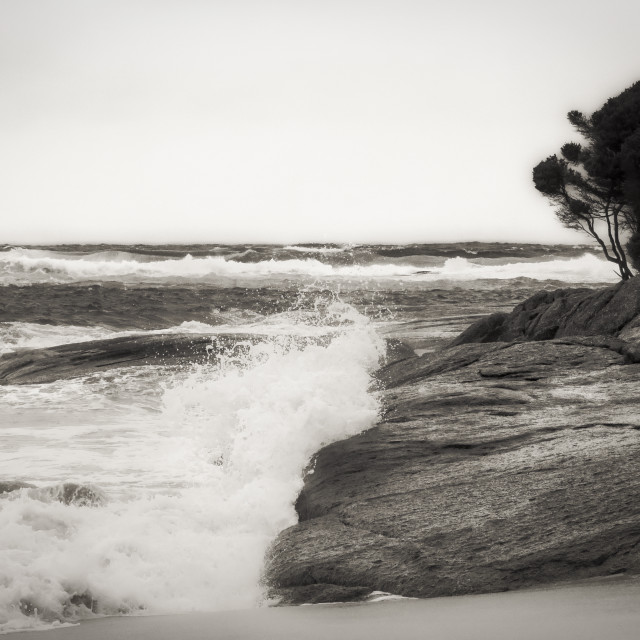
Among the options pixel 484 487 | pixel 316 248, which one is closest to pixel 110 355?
pixel 484 487

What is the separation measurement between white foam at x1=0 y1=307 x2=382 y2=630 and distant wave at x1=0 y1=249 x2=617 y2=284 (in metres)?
36.0

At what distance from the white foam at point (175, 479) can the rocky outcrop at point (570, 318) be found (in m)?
2.05

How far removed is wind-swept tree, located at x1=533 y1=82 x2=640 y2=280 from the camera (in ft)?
76.0

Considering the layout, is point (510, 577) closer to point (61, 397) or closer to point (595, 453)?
point (595, 453)

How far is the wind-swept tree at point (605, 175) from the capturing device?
23.2m

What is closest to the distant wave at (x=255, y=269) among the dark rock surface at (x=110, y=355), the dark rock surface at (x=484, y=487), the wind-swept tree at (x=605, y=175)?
the wind-swept tree at (x=605, y=175)

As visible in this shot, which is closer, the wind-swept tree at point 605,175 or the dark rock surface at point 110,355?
the dark rock surface at point 110,355

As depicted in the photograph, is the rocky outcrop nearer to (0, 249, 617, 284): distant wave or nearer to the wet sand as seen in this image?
the wet sand

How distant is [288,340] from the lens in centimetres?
1850

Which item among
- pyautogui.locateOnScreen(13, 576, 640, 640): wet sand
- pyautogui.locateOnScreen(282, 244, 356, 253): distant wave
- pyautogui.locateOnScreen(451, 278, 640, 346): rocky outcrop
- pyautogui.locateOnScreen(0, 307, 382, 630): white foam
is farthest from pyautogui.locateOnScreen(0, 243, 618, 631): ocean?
pyautogui.locateOnScreen(282, 244, 356, 253): distant wave

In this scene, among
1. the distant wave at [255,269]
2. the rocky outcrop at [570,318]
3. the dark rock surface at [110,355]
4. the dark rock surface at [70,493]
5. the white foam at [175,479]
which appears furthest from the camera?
the distant wave at [255,269]

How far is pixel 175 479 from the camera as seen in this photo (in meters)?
8.95

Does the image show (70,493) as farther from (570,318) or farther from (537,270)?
(537,270)

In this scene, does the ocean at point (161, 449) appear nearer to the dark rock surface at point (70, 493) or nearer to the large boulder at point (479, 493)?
the dark rock surface at point (70, 493)
